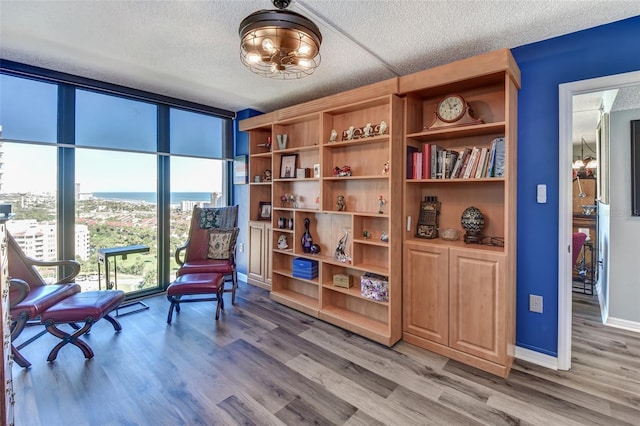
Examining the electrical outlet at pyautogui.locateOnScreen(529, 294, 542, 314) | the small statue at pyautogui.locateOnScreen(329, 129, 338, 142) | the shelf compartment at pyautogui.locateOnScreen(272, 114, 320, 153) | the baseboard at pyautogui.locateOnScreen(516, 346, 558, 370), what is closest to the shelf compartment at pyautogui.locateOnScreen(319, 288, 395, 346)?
the baseboard at pyautogui.locateOnScreen(516, 346, 558, 370)

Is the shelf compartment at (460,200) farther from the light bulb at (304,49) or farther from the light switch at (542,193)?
the light bulb at (304,49)

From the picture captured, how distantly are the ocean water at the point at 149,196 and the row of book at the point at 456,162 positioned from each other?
304cm

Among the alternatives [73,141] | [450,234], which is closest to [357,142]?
[450,234]

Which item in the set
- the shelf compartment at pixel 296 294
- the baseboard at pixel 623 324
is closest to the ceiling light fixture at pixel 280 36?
the shelf compartment at pixel 296 294

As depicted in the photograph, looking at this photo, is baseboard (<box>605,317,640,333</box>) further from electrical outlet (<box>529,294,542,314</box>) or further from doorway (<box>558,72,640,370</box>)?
electrical outlet (<box>529,294,542,314</box>)

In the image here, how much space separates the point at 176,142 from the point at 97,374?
9.34 feet

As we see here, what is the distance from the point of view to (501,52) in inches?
81.9

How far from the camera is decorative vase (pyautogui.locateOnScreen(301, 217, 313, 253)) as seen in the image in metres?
3.48

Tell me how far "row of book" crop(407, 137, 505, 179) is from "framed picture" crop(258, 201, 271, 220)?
7.43 ft

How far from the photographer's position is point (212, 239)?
377 centimetres

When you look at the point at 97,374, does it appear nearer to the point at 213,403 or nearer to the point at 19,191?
the point at 213,403

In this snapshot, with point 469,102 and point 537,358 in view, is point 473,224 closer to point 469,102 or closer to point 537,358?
point 469,102

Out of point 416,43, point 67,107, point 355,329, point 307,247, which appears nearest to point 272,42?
point 416,43

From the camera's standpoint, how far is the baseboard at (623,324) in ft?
9.53
